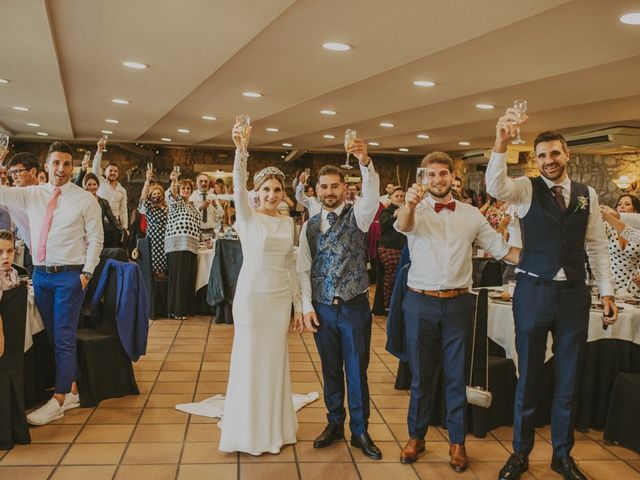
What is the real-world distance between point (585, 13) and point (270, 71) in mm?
3208

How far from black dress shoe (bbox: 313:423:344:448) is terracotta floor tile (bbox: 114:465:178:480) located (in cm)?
79

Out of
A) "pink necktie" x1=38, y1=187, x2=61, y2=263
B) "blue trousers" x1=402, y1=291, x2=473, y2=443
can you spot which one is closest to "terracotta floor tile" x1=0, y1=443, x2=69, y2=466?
"pink necktie" x1=38, y1=187, x2=61, y2=263

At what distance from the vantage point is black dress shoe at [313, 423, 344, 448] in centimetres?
359

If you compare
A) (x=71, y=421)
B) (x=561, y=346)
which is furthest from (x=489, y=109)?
(x=71, y=421)

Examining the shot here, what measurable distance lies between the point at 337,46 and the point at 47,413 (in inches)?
138

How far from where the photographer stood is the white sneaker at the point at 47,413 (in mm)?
3874

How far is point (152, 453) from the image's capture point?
11.6 ft

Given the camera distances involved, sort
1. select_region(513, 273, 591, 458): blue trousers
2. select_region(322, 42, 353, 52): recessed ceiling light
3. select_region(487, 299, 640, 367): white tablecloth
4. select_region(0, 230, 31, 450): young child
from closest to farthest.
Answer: select_region(513, 273, 591, 458): blue trousers < select_region(0, 230, 31, 450): young child < select_region(487, 299, 640, 367): white tablecloth < select_region(322, 42, 353, 52): recessed ceiling light

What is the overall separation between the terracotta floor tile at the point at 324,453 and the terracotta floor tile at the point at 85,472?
1000 mm

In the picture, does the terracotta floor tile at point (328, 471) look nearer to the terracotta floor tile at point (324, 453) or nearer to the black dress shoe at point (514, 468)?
the terracotta floor tile at point (324, 453)

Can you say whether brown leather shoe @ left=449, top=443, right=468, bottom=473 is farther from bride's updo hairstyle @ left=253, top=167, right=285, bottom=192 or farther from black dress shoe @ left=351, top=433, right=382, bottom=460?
bride's updo hairstyle @ left=253, top=167, right=285, bottom=192

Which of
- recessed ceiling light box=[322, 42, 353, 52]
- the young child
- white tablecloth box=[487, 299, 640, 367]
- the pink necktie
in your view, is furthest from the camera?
recessed ceiling light box=[322, 42, 353, 52]

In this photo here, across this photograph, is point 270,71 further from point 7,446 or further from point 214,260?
point 7,446

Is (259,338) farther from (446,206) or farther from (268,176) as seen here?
(446,206)
